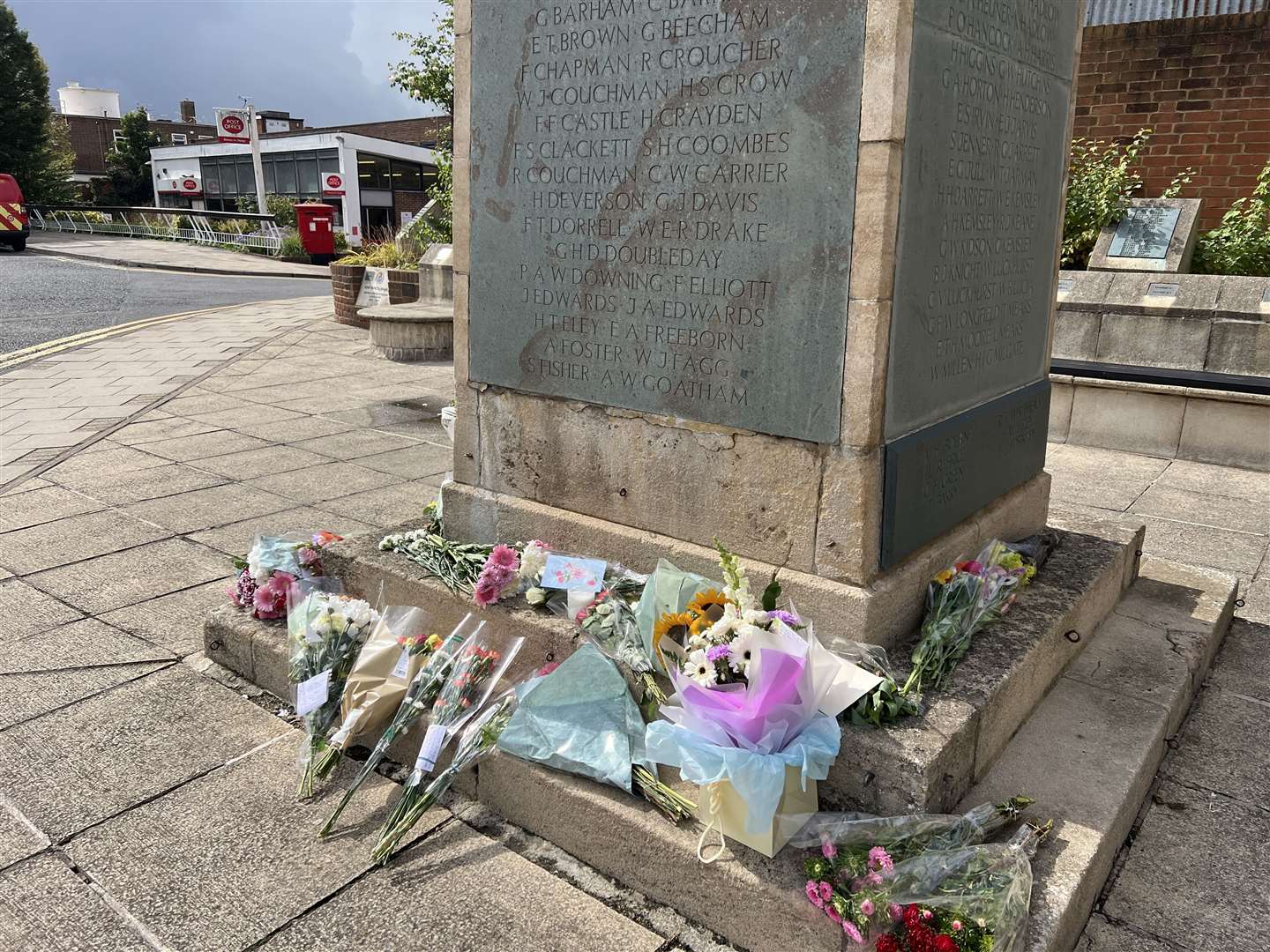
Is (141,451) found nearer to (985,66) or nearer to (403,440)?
(403,440)

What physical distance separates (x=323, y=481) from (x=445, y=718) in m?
3.49

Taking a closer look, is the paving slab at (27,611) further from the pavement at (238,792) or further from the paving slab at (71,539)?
the paving slab at (71,539)

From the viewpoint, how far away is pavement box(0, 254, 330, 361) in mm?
13797

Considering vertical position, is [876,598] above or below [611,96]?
below

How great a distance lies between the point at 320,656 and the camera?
311cm

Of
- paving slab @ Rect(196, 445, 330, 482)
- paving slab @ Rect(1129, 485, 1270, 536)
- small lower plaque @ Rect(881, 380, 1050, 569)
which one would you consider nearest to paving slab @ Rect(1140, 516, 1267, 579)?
paving slab @ Rect(1129, 485, 1270, 536)

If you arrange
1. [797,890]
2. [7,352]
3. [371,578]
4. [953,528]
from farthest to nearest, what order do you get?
[7,352], [371,578], [953,528], [797,890]

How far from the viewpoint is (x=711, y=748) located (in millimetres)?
2277

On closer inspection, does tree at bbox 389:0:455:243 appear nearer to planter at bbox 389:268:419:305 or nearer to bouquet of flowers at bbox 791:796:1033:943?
planter at bbox 389:268:419:305

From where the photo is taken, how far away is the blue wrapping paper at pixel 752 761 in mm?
2211

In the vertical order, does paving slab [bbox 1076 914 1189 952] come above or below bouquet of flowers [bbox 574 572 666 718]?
below

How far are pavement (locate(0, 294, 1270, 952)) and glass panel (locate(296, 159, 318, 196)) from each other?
3980cm

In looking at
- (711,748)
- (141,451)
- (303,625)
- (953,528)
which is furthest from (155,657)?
(141,451)

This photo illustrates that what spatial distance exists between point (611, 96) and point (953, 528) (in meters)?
1.87
